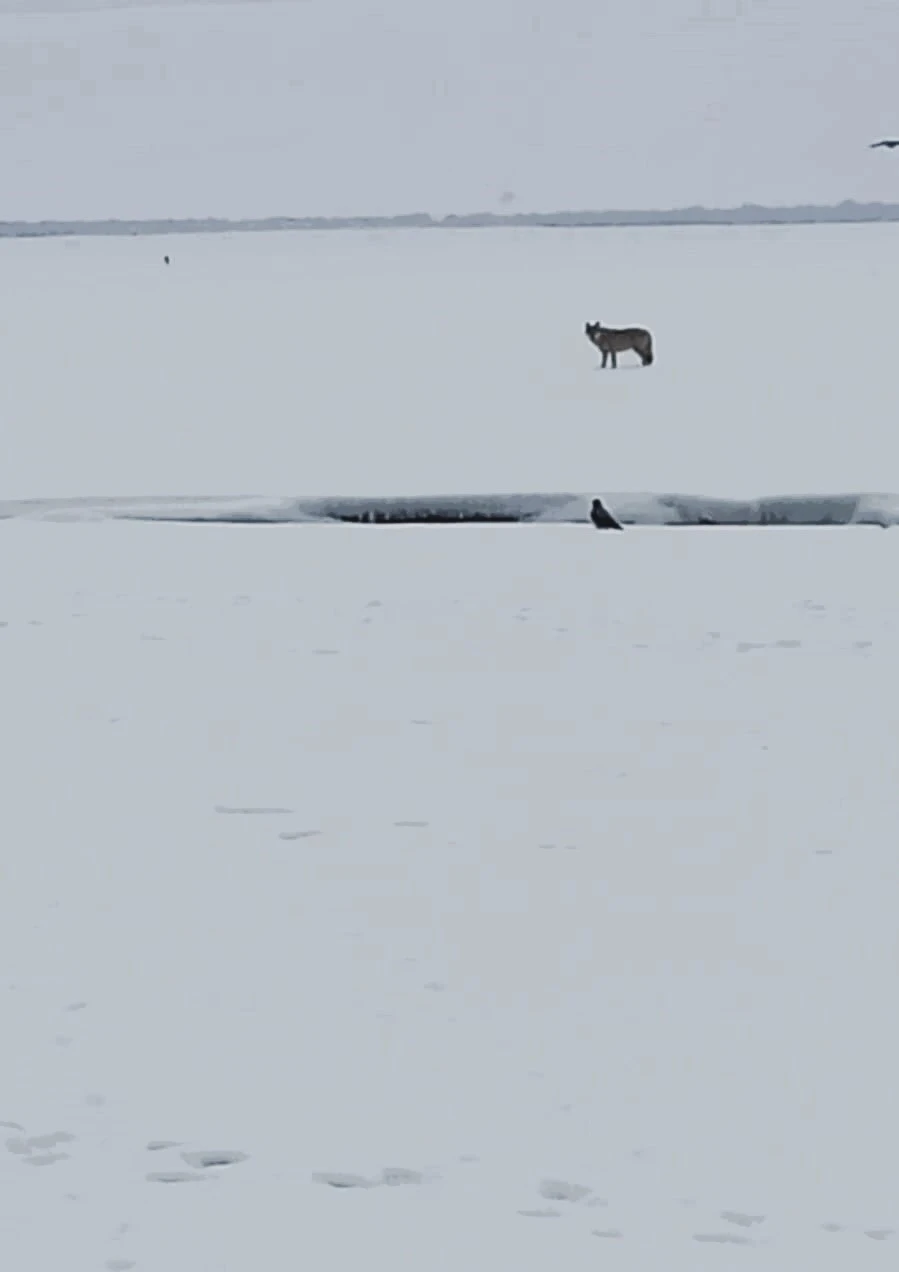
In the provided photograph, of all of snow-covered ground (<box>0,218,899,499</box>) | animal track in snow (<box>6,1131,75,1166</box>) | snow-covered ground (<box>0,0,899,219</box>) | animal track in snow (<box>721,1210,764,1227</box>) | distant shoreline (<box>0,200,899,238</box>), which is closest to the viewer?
animal track in snow (<box>721,1210,764,1227</box>)

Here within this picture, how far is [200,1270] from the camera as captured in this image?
3.00 metres

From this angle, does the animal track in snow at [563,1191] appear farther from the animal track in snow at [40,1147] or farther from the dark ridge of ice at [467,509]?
the dark ridge of ice at [467,509]

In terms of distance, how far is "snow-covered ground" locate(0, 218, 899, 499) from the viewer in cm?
1077

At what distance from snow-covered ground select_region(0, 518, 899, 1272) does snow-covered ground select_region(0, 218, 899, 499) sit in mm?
3424

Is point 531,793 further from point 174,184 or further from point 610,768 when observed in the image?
point 174,184

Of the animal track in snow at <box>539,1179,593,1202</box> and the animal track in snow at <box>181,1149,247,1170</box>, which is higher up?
the animal track in snow at <box>181,1149,247,1170</box>

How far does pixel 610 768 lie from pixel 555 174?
25.0m

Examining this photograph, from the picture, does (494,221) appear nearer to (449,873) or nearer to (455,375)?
(455,375)

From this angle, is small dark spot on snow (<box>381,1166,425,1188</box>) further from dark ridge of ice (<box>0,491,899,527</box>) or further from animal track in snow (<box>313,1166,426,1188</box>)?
dark ridge of ice (<box>0,491,899,527</box>)

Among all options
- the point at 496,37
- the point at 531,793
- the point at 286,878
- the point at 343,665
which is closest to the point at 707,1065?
the point at 286,878

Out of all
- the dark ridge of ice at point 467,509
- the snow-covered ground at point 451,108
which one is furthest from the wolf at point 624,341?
the snow-covered ground at point 451,108

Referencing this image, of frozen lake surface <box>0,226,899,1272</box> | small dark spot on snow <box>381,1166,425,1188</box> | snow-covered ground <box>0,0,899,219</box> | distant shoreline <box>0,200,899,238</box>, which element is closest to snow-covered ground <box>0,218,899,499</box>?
frozen lake surface <box>0,226,899,1272</box>

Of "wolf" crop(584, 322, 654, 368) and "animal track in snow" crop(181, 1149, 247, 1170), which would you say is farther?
"wolf" crop(584, 322, 654, 368)

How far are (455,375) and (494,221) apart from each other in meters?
13.9
